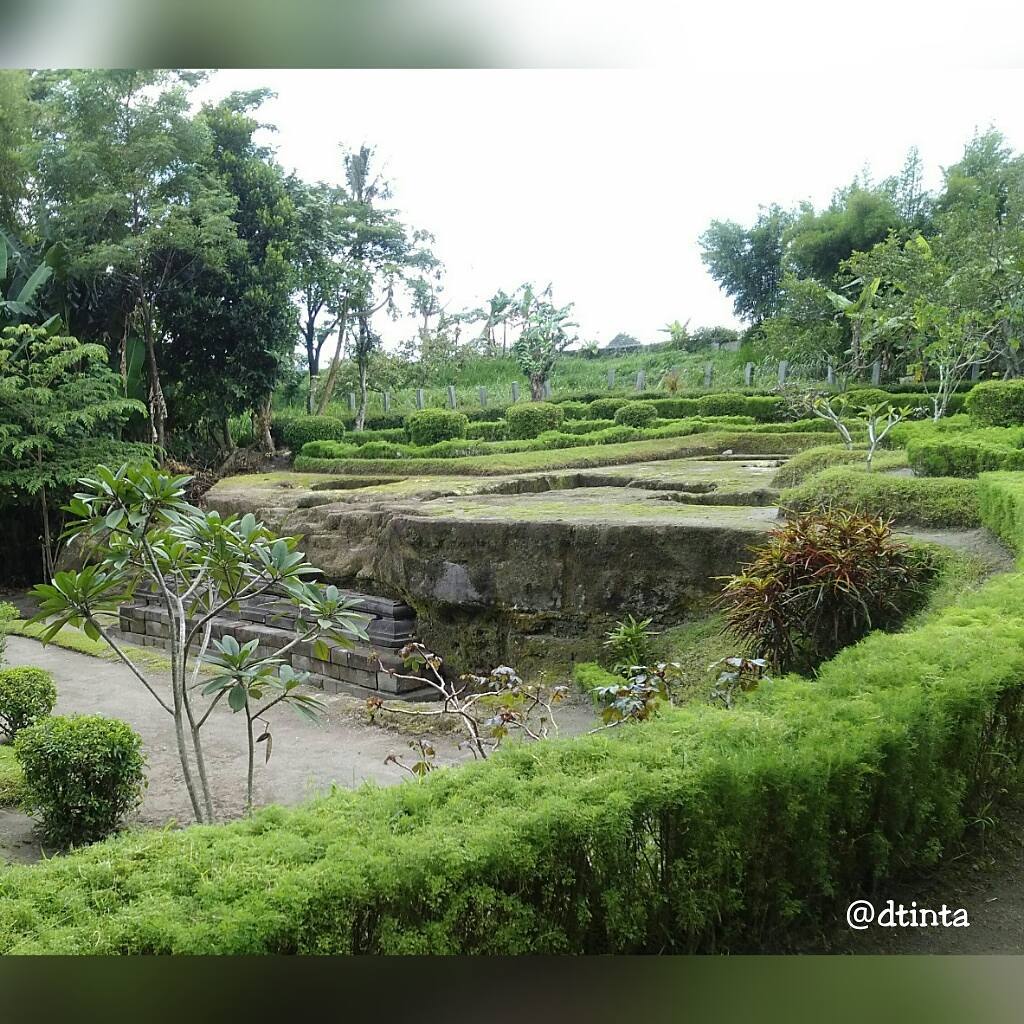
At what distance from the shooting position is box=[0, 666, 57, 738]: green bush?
3.34 metres

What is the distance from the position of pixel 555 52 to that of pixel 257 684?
2628 millimetres

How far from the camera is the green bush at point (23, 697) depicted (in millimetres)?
3344

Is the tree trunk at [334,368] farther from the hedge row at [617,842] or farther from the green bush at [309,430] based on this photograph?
the hedge row at [617,842]

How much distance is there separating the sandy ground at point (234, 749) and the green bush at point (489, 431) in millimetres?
1258

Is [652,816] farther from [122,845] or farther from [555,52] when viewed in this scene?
[555,52]

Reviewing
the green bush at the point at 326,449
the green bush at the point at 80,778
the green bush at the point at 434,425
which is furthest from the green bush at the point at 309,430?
the green bush at the point at 80,778

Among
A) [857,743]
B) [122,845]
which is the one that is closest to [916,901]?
[857,743]

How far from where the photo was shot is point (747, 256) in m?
3.66

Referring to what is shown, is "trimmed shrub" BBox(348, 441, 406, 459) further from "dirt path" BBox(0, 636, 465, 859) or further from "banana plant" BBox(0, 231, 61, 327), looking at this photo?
"banana plant" BBox(0, 231, 61, 327)

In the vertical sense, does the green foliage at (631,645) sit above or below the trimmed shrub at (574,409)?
below

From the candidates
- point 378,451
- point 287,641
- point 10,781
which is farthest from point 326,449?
point 10,781

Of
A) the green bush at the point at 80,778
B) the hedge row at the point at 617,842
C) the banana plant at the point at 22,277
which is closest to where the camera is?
the hedge row at the point at 617,842

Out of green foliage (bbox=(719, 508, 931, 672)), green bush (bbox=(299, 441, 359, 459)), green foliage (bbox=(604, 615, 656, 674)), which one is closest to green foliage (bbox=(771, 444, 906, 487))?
green foliage (bbox=(719, 508, 931, 672))

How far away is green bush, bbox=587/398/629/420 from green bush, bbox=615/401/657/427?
0.03 metres
